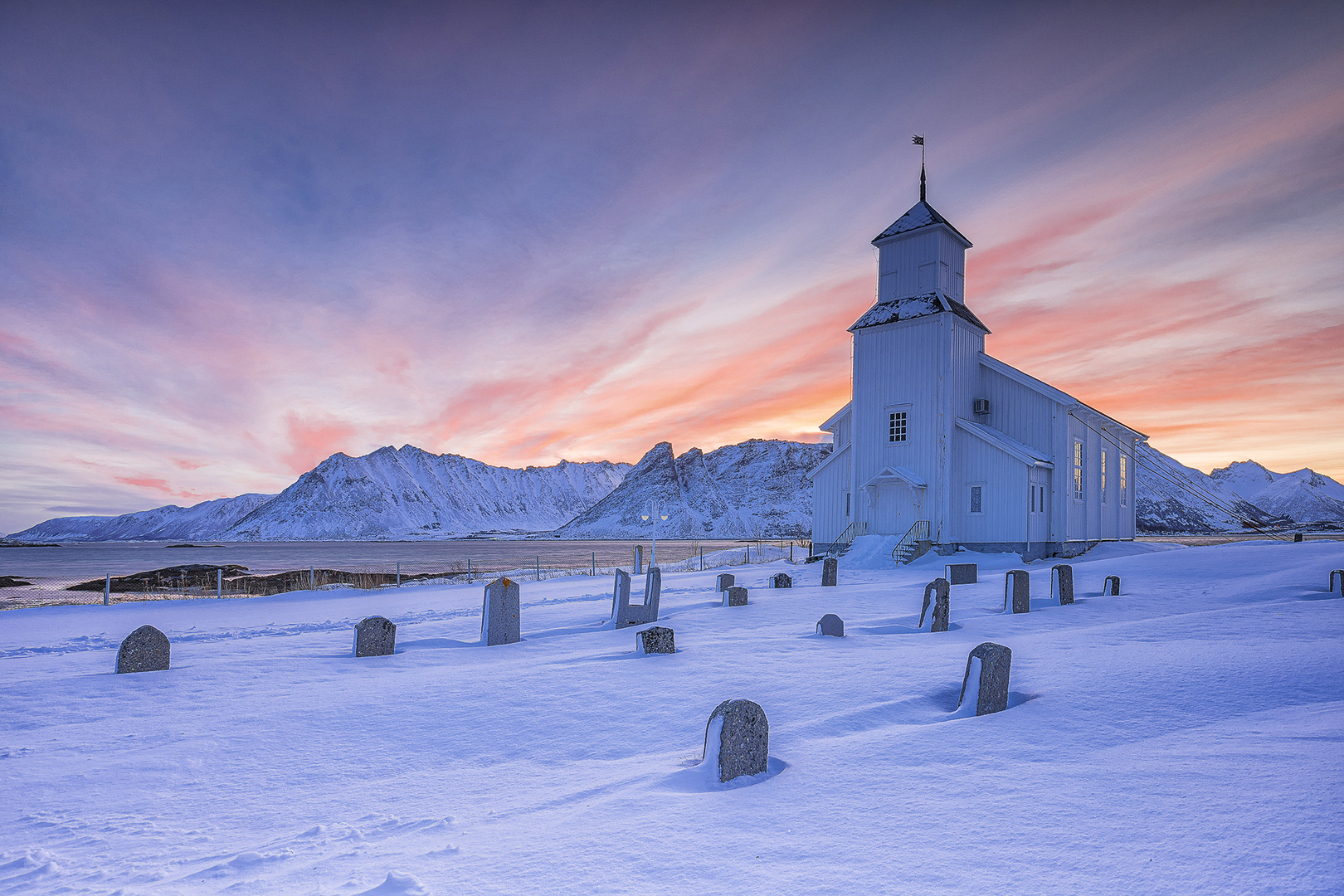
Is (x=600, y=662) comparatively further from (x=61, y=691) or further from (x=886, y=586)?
(x=886, y=586)

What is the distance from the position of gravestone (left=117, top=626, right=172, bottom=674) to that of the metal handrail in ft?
78.4

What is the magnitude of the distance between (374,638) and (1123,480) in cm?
3621

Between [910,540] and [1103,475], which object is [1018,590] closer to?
[910,540]

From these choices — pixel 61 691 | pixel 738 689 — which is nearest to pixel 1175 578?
pixel 738 689

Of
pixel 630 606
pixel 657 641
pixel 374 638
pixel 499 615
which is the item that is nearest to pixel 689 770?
pixel 657 641

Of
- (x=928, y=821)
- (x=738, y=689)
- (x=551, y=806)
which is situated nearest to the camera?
(x=928, y=821)

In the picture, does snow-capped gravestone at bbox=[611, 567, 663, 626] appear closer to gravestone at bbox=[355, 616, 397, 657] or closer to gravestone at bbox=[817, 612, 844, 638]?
gravestone at bbox=[817, 612, 844, 638]

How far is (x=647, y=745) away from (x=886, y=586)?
15592 mm

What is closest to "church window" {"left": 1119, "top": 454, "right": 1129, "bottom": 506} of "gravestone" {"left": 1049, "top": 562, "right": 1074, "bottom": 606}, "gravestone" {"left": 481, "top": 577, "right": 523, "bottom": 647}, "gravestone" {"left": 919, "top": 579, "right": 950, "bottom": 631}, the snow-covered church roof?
the snow-covered church roof

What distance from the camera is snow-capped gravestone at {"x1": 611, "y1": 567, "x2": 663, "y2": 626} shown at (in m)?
14.5

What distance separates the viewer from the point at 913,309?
29.6 meters

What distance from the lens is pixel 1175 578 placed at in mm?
18609

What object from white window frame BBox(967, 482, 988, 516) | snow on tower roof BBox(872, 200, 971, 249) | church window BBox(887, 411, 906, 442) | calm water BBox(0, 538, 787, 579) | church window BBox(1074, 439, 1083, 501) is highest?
snow on tower roof BBox(872, 200, 971, 249)

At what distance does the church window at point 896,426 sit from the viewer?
29562 millimetres
